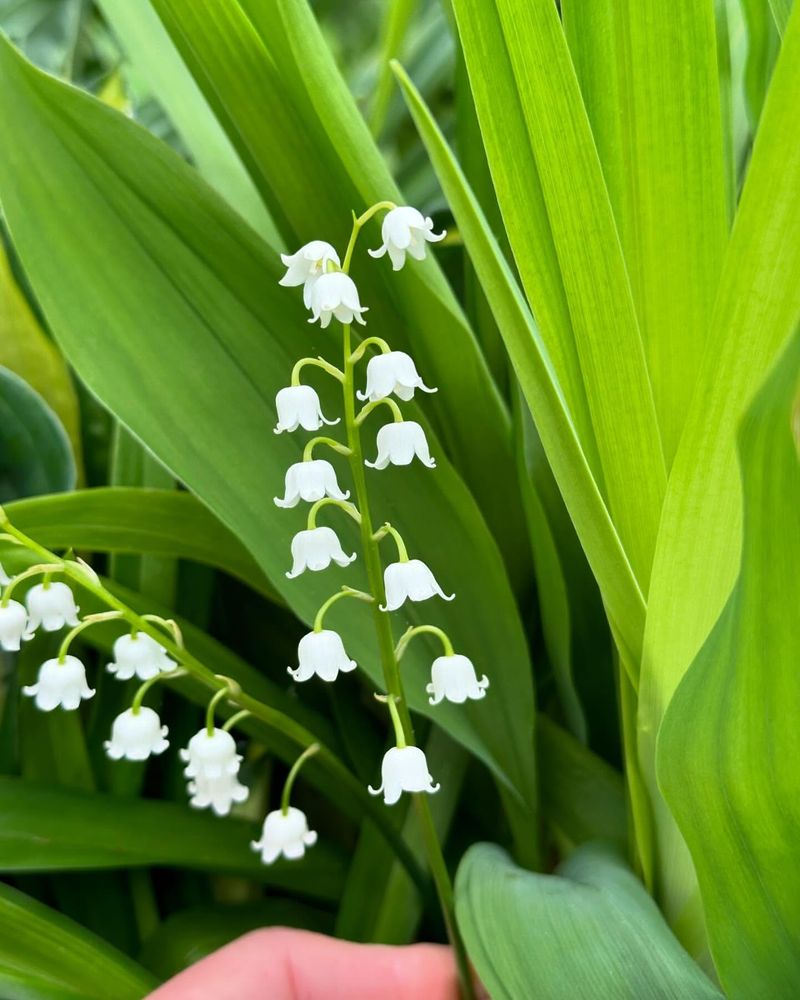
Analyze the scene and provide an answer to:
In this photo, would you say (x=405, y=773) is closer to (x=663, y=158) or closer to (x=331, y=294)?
(x=331, y=294)

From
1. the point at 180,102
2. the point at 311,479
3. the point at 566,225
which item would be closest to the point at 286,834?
the point at 311,479

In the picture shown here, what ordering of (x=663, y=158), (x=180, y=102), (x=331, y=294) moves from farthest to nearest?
(x=180, y=102) → (x=663, y=158) → (x=331, y=294)

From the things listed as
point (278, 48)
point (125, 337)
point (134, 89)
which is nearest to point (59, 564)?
point (125, 337)

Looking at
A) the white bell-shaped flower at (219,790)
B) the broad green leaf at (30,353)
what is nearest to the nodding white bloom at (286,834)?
the white bell-shaped flower at (219,790)

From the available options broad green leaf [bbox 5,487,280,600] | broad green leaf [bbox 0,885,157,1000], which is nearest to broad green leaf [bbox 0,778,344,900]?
broad green leaf [bbox 0,885,157,1000]

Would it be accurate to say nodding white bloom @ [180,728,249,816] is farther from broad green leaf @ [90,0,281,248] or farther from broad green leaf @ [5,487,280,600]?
broad green leaf @ [90,0,281,248]
